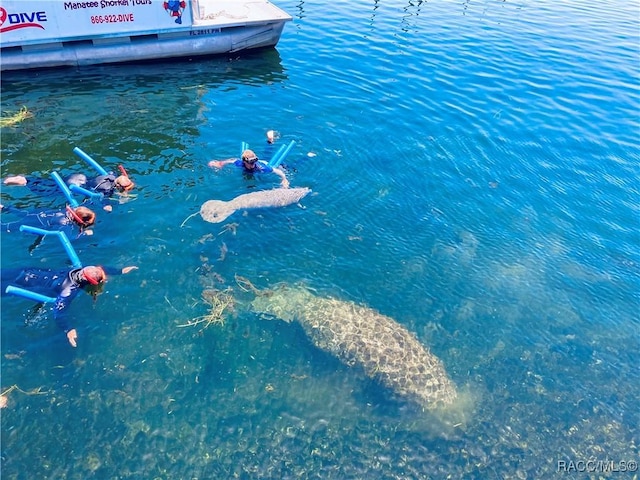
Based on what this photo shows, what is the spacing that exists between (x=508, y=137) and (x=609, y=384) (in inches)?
446

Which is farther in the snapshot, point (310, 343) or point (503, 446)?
point (310, 343)

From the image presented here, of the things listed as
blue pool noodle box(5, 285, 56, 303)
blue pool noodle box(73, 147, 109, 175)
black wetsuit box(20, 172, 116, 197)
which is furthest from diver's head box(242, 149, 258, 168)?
blue pool noodle box(5, 285, 56, 303)

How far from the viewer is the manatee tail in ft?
43.5

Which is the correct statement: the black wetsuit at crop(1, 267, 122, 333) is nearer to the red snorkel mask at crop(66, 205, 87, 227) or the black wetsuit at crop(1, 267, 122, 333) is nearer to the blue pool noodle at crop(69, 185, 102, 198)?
the red snorkel mask at crop(66, 205, 87, 227)

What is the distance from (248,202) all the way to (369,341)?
19.7 ft

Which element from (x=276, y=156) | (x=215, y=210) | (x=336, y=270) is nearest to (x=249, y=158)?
(x=276, y=156)

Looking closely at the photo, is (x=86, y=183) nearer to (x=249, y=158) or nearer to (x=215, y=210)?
(x=215, y=210)

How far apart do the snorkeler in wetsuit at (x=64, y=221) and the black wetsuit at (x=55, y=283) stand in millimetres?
1579

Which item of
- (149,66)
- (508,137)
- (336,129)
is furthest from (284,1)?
(508,137)

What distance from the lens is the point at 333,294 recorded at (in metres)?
11.5

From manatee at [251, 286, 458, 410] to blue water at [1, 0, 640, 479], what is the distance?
0.30 meters

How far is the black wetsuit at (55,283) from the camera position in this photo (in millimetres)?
10148

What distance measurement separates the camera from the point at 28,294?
9.48 metres

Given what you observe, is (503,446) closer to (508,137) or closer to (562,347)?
(562,347)
